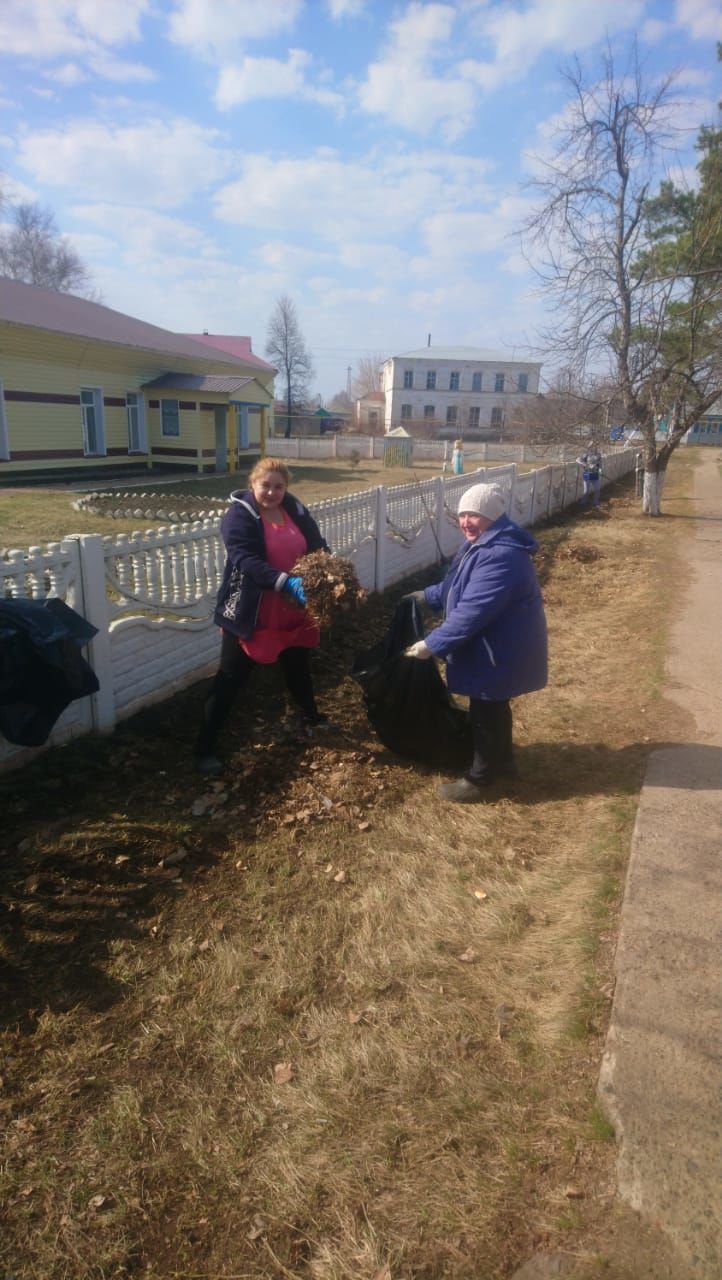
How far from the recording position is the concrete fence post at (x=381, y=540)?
779 cm

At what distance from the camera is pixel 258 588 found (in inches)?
141

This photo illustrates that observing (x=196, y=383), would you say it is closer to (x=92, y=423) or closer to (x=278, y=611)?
(x=92, y=423)

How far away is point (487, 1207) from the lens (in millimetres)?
1736

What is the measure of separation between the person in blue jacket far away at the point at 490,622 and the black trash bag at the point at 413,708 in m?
0.24

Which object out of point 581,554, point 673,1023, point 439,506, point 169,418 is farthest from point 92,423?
point 673,1023

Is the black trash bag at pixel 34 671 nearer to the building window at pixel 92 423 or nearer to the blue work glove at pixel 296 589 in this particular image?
the blue work glove at pixel 296 589

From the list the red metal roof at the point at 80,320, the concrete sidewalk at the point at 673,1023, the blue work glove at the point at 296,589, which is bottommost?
the concrete sidewalk at the point at 673,1023

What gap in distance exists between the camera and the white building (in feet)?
217

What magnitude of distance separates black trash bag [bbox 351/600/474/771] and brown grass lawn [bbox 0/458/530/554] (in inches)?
279

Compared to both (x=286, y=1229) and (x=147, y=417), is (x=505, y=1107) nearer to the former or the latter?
(x=286, y=1229)

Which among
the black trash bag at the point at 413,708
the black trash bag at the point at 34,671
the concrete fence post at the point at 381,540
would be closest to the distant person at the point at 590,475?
the concrete fence post at the point at 381,540

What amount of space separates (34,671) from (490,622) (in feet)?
6.75

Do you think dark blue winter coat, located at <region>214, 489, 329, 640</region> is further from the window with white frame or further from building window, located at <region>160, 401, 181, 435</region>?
building window, located at <region>160, 401, 181, 435</region>

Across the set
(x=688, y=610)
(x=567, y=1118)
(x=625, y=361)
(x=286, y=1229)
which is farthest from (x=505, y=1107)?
(x=625, y=361)
